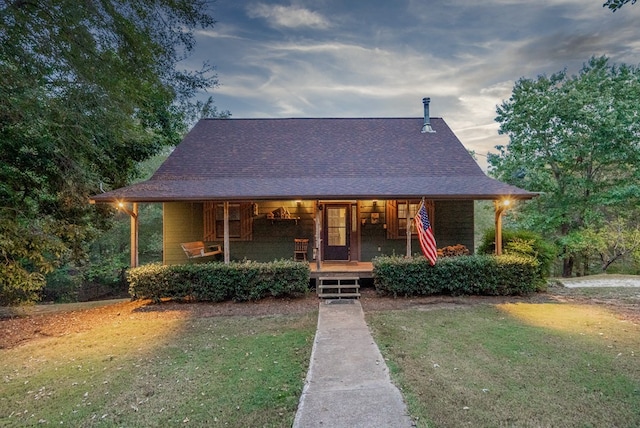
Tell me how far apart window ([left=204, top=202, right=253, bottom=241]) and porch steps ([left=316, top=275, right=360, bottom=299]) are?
10.4ft

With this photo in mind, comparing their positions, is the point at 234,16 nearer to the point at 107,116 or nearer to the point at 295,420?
the point at 107,116

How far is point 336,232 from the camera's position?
10.5 metres

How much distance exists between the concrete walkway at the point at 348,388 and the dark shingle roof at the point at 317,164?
13.5 ft

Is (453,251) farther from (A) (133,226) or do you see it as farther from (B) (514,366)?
(A) (133,226)

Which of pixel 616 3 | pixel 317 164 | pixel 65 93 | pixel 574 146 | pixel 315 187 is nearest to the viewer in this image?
pixel 616 3

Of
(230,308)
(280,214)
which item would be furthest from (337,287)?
(280,214)

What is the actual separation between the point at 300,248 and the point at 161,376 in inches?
254

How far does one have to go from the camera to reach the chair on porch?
10156 millimetres

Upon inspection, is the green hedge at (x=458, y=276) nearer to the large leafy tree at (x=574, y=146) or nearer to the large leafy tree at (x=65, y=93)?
the large leafy tree at (x=574, y=146)

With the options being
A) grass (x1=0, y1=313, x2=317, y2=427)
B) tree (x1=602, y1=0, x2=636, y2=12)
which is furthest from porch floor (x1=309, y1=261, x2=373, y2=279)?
tree (x1=602, y1=0, x2=636, y2=12)

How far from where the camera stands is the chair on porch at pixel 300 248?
400 inches

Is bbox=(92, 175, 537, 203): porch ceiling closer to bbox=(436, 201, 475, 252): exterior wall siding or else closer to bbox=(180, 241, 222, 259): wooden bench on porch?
bbox=(436, 201, 475, 252): exterior wall siding

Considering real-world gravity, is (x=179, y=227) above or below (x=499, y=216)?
below

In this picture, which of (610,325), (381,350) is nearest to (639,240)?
(610,325)
